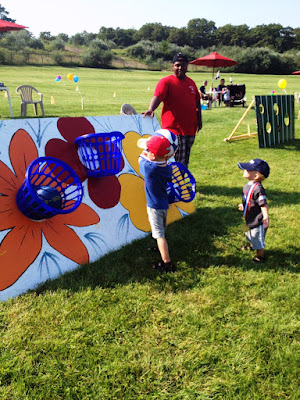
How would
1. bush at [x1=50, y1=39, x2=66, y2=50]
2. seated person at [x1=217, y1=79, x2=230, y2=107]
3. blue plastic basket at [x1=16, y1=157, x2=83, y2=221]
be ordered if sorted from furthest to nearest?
bush at [x1=50, y1=39, x2=66, y2=50], seated person at [x1=217, y1=79, x2=230, y2=107], blue plastic basket at [x1=16, y1=157, x2=83, y2=221]

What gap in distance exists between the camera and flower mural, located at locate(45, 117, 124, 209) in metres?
3.11

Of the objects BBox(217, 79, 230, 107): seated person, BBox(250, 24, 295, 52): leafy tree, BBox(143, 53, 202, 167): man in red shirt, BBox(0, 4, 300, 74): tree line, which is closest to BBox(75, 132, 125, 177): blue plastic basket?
BBox(143, 53, 202, 167): man in red shirt

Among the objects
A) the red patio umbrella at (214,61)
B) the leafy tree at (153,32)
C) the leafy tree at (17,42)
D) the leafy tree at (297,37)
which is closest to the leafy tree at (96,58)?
the leafy tree at (17,42)

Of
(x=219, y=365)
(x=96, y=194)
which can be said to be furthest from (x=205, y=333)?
(x=96, y=194)

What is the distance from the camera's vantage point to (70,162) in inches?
124

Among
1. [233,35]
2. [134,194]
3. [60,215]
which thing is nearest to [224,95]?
[134,194]

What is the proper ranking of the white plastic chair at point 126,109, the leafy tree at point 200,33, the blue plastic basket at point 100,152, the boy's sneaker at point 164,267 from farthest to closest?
the leafy tree at point 200,33 → the white plastic chair at point 126,109 → the boy's sneaker at point 164,267 → the blue plastic basket at point 100,152

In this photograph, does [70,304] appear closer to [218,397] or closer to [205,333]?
[205,333]

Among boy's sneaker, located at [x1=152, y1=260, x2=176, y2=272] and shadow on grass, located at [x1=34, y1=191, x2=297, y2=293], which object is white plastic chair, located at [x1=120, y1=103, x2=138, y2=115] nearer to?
shadow on grass, located at [x1=34, y1=191, x2=297, y2=293]

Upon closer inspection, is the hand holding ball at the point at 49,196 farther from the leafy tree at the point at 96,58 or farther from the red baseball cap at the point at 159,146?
the leafy tree at the point at 96,58

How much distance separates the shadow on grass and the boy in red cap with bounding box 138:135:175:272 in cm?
17

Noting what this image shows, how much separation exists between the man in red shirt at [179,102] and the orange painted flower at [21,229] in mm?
1941

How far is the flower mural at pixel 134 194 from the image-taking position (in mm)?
3635

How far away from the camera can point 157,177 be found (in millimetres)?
2789
